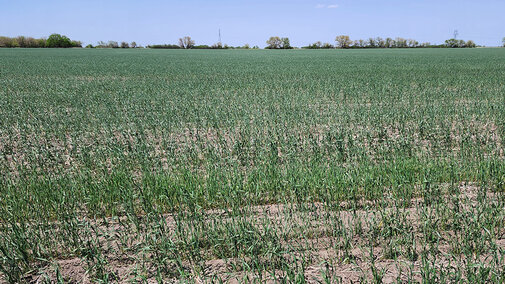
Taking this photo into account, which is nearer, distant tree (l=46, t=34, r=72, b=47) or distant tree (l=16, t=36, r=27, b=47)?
distant tree (l=16, t=36, r=27, b=47)

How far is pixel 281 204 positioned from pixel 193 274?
2.11 m

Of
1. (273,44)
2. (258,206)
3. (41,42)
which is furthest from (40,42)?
(258,206)

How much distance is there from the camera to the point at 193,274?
3.64 m

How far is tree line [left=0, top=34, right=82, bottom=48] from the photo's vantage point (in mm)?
111812

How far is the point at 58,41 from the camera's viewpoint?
12469cm

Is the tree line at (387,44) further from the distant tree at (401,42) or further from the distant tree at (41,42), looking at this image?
the distant tree at (41,42)

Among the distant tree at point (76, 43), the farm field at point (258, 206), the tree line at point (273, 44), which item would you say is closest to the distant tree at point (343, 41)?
the tree line at point (273, 44)

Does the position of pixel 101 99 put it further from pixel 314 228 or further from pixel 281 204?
pixel 314 228

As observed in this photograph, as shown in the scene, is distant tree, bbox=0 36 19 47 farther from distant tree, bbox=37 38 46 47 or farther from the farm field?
the farm field

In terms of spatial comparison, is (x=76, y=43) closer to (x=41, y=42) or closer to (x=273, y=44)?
(x=41, y=42)

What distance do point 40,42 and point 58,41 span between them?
604 cm

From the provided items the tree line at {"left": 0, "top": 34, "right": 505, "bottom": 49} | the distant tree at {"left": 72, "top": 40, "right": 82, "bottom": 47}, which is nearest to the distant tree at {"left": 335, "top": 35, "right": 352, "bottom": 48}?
the tree line at {"left": 0, "top": 34, "right": 505, "bottom": 49}

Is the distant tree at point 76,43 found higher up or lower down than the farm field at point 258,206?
higher up

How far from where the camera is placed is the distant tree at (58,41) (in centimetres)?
12187
